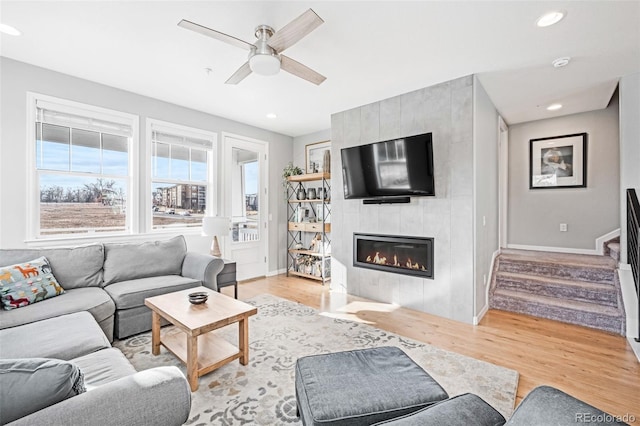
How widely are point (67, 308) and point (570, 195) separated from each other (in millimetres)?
6254

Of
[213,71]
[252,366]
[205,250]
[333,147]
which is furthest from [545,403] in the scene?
[205,250]

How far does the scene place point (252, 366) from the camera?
2188 mm

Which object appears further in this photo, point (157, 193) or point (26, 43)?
point (157, 193)

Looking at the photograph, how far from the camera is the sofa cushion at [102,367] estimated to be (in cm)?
137

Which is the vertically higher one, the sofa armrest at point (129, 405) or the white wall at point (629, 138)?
the white wall at point (629, 138)

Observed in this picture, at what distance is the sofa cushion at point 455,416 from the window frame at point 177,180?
12.1ft

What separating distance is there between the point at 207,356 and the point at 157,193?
2531 mm

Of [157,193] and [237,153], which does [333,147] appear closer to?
[237,153]

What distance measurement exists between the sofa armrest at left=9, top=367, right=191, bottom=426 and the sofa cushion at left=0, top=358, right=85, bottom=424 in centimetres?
3

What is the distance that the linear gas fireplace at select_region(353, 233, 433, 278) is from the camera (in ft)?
11.2

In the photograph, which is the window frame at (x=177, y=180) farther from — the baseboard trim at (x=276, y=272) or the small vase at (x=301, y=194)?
the baseboard trim at (x=276, y=272)

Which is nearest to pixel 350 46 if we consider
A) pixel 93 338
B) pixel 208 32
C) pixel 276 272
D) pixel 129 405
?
pixel 208 32

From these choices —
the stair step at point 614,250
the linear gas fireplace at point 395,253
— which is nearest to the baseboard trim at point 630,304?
the stair step at point 614,250

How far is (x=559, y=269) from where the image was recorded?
3.57 m
